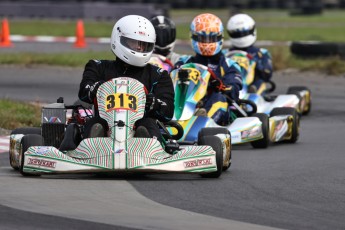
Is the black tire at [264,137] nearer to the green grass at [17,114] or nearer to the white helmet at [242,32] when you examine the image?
the green grass at [17,114]

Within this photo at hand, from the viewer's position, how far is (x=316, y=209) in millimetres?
7375

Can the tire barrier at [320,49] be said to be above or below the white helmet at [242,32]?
below

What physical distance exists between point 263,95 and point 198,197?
7.70 meters

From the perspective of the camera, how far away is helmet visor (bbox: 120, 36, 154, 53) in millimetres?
9523

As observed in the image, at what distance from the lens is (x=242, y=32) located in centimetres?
1627

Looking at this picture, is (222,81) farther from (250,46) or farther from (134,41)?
(250,46)

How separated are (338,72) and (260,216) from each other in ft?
46.1

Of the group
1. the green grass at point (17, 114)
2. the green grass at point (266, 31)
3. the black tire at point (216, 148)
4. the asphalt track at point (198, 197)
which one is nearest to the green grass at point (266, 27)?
the green grass at point (266, 31)

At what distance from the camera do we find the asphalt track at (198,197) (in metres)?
6.75

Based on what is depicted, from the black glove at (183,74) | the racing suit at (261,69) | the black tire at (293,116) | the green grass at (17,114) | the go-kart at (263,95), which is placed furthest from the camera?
the racing suit at (261,69)

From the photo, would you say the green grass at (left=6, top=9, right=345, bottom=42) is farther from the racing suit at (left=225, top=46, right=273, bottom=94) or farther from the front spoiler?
the front spoiler

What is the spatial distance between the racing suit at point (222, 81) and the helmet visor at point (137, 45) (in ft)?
7.97

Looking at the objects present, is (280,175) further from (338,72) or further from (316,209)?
(338,72)

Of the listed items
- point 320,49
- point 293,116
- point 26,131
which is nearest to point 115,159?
point 26,131
